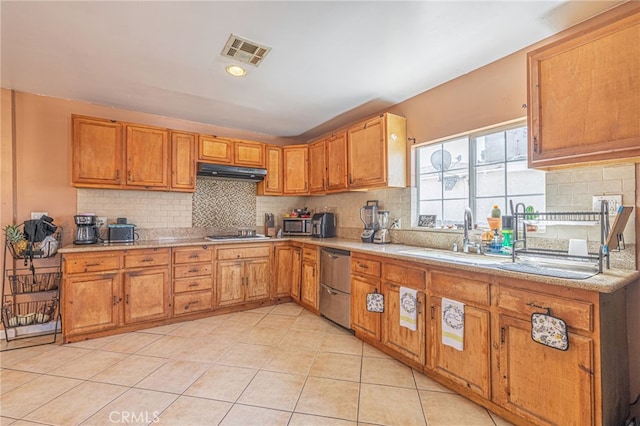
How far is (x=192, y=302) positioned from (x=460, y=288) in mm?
2877

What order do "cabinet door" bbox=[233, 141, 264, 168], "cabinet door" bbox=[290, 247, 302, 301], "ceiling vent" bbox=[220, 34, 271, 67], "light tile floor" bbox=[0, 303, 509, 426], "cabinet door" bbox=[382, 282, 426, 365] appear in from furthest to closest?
"cabinet door" bbox=[233, 141, 264, 168], "cabinet door" bbox=[290, 247, 302, 301], "cabinet door" bbox=[382, 282, 426, 365], "ceiling vent" bbox=[220, 34, 271, 67], "light tile floor" bbox=[0, 303, 509, 426]

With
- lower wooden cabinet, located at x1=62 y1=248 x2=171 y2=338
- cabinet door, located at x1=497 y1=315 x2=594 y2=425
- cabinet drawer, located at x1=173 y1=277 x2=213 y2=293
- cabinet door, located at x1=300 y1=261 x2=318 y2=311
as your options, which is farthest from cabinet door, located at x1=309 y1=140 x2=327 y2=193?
cabinet door, located at x1=497 y1=315 x2=594 y2=425

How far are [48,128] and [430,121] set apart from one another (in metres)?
4.06

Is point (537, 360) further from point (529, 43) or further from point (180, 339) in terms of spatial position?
point (180, 339)

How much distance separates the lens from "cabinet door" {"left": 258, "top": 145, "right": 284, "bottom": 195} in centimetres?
423

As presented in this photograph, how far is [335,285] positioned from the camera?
125 inches

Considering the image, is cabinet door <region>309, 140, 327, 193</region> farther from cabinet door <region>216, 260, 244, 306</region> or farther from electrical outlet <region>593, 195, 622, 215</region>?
electrical outlet <region>593, 195, 622, 215</region>

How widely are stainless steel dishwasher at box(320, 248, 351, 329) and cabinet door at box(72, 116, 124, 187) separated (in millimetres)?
2530

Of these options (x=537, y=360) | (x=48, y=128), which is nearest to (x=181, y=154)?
(x=48, y=128)

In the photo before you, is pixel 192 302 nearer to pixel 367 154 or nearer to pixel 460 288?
pixel 367 154

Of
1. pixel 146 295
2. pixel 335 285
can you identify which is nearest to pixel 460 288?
pixel 335 285

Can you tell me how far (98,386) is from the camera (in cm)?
208

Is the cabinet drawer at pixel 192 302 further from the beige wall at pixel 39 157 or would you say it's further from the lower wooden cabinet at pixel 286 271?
the beige wall at pixel 39 157

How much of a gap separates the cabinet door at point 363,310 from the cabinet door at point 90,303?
95.1 inches
